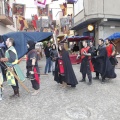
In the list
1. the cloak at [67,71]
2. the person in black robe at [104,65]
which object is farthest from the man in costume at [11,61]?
the person in black robe at [104,65]

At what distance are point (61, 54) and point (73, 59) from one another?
7.52 metres

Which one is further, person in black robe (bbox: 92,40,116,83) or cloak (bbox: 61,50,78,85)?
person in black robe (bbox: 92,40,116,83)

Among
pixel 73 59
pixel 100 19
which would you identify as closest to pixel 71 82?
pixel 73 59

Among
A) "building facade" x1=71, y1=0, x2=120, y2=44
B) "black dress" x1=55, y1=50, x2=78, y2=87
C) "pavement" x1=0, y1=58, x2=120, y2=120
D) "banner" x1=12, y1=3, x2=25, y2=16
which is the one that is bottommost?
"pavement" x1=0, y1=58, x2=120, y2=120

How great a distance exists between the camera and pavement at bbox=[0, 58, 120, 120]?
443 cm

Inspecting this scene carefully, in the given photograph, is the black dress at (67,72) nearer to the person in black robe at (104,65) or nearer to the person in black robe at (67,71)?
the person in black robe at (67,71)

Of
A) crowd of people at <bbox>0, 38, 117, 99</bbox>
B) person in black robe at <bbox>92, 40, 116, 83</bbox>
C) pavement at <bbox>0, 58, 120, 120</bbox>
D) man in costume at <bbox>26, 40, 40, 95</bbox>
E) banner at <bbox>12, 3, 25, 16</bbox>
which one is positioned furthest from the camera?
banner at <bbox>12, 3, 25, 16</bbox>

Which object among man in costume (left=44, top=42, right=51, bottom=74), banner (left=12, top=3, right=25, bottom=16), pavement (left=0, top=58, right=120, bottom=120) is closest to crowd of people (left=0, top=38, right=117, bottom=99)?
pavement (left=0, top=58, right=120, bottom=120)

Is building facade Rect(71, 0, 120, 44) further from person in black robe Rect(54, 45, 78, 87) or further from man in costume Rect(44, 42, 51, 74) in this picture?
person in black robe Rect(54, 45, 78, 87)

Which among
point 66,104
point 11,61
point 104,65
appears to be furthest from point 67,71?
point 11,61

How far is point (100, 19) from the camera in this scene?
14961 mm

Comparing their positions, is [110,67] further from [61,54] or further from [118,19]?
[118,19]

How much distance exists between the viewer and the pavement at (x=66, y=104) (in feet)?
14.5

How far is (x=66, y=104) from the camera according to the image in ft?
17.1
